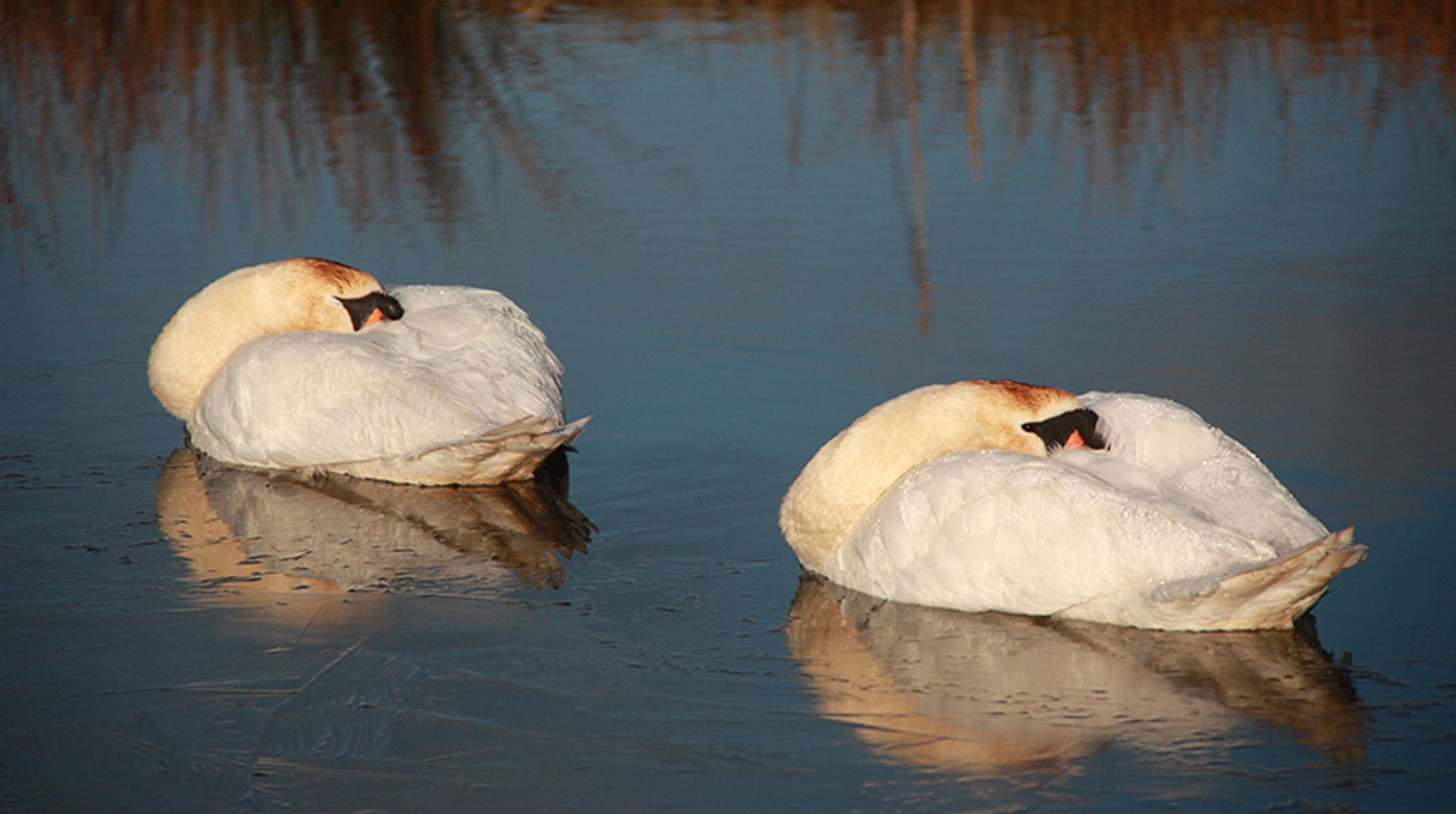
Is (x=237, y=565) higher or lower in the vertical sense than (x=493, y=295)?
lower

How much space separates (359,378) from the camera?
7.39 metres

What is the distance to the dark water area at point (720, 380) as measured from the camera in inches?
188

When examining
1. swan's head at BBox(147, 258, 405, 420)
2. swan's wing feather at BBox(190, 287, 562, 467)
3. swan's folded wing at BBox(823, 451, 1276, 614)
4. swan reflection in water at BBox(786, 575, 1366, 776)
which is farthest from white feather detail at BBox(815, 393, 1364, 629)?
swan's head at BBox(147, 258, 405, 420)

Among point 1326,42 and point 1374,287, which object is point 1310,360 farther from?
point 1326,42

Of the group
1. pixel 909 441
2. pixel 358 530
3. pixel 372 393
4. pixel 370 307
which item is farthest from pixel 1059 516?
pixel 370 307

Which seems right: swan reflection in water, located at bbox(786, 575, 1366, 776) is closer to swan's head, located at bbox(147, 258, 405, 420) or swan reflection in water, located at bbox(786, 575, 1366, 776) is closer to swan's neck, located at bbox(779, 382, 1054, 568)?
swan's neck, located at bbox(779, 382, 1054, 568)

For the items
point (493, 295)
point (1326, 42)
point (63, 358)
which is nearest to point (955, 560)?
point (493, 295)

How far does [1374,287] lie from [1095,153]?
374 cm

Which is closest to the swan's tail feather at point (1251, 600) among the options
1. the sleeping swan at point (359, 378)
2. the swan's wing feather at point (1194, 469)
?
the swan's wing feather at point (1194, 469)

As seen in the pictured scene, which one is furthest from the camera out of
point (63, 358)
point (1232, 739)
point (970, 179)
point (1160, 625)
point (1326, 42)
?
point (1326, 42)

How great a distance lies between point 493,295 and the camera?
834 cm

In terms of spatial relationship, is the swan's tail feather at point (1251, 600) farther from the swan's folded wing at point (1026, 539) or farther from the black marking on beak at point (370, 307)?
the black marking on beak at point (370, 307)

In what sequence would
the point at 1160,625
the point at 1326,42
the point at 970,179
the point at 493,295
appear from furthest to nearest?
the point at 1326,42 → the point at 970,179 → the point at 493,295 → the point at 1160,625

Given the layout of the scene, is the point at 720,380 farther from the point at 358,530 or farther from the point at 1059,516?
the point at 1059,516
